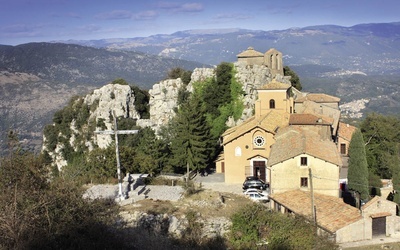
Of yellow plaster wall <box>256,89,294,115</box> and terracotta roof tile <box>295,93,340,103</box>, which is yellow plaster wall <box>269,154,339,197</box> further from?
terracotta roof tile <box>295,93,340,103</box>

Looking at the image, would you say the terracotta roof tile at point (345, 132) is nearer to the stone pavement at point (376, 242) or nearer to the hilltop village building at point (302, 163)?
the hilltop village building at point (302, 163)

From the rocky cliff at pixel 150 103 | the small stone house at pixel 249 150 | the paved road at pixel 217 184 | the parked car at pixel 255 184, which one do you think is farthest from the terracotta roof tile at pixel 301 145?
the rocky cliff at pixel 150 103

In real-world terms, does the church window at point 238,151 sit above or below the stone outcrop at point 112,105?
below

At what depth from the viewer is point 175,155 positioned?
4275 cm

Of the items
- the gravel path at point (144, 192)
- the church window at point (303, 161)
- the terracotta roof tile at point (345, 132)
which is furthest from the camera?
the terracotta roof tile at point (345, 132)

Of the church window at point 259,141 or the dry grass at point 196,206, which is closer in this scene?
the dry grass at point 196,206

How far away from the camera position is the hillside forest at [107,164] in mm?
14531

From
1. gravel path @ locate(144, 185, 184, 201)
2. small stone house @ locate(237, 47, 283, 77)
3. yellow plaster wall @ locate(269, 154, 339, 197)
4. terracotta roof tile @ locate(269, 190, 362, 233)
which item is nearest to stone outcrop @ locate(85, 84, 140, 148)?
small stone house @ locate(237, 47, 283, 77)

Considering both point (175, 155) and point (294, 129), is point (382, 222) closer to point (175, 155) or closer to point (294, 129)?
point (294, 129)

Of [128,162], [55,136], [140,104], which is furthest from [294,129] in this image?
[55,136]

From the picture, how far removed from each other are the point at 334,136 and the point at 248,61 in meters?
17.9

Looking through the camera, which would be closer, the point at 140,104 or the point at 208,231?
the point at 208,231

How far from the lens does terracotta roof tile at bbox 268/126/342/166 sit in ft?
105

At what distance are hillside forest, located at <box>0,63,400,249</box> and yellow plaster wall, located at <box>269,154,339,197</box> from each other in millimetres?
7693
